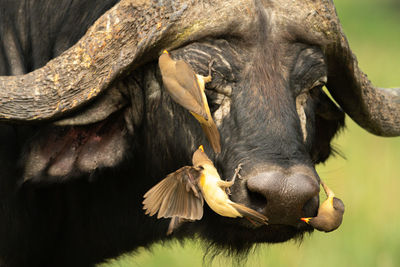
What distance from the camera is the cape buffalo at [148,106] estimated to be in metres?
3.86

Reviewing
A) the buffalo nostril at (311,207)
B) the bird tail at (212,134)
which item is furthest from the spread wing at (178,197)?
the buffalo nostril at (311,207)

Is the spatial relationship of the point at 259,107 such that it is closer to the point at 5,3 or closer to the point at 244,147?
the point at 244,147

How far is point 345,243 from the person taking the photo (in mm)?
7254

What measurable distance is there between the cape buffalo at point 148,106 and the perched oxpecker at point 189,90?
118mm

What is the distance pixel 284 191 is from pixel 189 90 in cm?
60

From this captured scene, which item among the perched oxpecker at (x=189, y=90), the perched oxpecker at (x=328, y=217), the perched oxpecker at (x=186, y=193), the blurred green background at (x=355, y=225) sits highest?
the perched oxpecker at (x=189, y=90)

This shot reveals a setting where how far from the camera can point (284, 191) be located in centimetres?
359

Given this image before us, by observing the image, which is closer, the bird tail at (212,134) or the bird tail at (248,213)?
the bird tail at (248,213)

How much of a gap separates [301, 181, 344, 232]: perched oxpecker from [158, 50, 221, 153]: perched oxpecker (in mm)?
534

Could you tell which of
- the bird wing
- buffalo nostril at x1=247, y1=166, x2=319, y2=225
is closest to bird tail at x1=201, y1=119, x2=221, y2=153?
the bird wing

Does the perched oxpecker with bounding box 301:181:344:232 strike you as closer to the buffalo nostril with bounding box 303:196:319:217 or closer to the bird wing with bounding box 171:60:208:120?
the buffalo nostril with bounding box 303:196:319:217

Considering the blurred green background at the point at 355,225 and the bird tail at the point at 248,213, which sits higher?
the bird tail at the point at 248,213

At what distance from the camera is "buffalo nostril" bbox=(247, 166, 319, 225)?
359 cm

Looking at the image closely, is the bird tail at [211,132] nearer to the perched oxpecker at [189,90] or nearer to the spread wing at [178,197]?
the perched oxpecker at [189,90]
